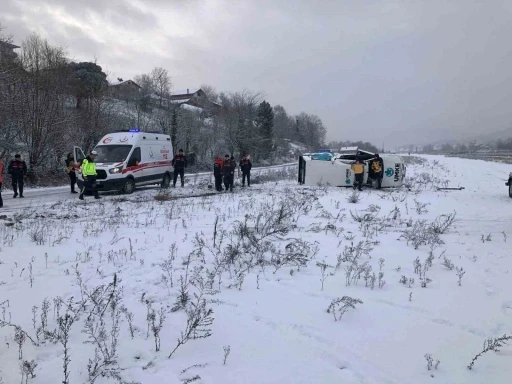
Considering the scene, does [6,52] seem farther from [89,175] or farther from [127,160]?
[89,175]

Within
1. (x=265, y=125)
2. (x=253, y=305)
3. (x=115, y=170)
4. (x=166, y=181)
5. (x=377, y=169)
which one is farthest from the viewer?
(x=265, y=125)

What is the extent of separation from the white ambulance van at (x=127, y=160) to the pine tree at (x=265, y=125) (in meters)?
41.9

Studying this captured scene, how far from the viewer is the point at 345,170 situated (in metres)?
18.0

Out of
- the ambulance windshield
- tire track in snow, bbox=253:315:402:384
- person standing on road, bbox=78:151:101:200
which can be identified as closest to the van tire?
the ambulance windshield

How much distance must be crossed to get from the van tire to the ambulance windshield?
928 mm

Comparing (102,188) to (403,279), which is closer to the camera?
(403,279)

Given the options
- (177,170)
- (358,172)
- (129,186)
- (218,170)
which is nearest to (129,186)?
(129,186)

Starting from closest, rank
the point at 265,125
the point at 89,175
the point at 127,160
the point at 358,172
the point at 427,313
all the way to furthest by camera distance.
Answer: the point at 427,313, the point at 89,175, the point at 127,160, the point at 358,172, the point at 265,125

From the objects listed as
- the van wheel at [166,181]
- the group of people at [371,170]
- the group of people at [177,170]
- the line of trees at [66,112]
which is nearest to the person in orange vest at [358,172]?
the group of people at [371,170]

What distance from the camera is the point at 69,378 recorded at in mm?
2973

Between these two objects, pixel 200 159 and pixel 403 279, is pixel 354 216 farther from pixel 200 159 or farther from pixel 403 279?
pixel 200 159

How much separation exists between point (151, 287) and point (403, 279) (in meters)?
3.46

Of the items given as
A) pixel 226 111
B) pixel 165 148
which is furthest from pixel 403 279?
pixel 226 111

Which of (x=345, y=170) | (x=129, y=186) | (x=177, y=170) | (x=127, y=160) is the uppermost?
(x=127, y=160)
